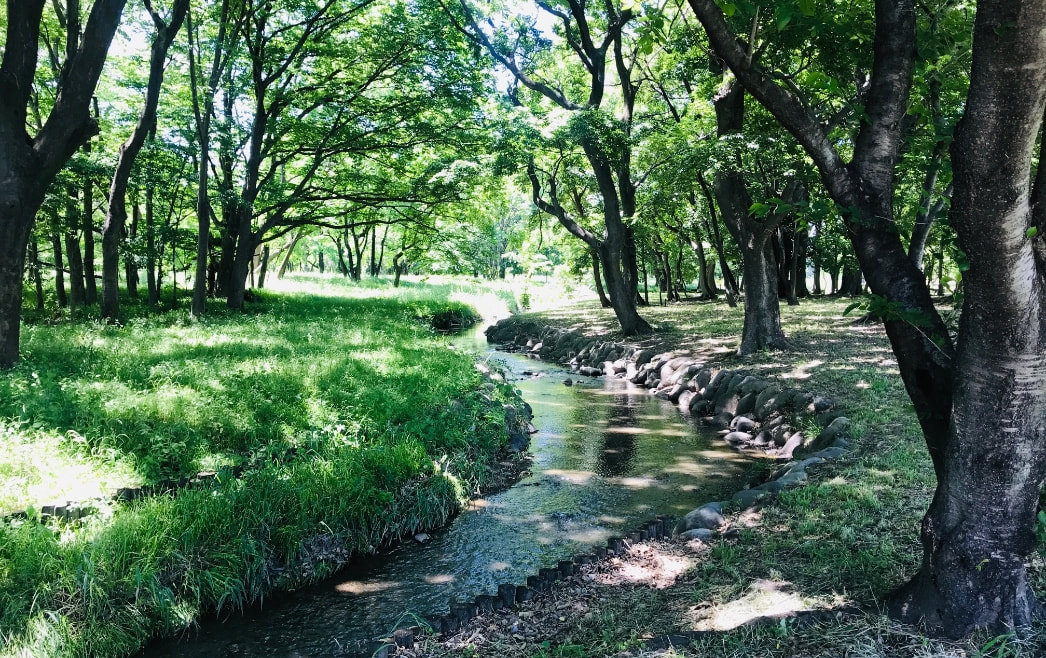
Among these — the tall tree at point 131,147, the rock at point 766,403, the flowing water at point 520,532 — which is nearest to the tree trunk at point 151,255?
the tall tree at point 131,147

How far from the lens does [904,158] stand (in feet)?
29.2

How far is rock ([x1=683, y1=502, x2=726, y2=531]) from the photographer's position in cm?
512

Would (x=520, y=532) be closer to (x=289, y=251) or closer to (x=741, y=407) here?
(x=741, y=407)

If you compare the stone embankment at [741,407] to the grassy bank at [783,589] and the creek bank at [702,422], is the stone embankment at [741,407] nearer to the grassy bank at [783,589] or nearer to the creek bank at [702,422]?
the creek bank at [702,422]

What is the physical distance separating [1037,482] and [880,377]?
23.5 ft

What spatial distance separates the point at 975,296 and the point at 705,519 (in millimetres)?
3230

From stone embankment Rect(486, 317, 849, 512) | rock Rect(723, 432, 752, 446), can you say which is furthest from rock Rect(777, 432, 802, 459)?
rock Rect(723, 432, 752, 446)

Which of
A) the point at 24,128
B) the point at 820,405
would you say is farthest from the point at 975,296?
the point at 24,128

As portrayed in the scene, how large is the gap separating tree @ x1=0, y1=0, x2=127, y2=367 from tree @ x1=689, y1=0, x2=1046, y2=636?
26.3ft

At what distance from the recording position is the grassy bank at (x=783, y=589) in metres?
2.89

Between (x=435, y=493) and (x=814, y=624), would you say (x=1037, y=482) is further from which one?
(x=435, y=493)

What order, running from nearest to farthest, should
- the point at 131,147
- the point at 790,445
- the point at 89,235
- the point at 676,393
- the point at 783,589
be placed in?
1. the point at 783,589
2. the point at 790,445
3. the point at 131,147
4. the point at 676,393
5. the point at 89,235

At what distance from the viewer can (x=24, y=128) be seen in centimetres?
741

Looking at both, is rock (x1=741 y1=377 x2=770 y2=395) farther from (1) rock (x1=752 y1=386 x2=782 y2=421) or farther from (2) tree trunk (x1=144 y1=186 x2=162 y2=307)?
(2) tree trunk (x1=144 y1=186 x2=162 y2=307)
